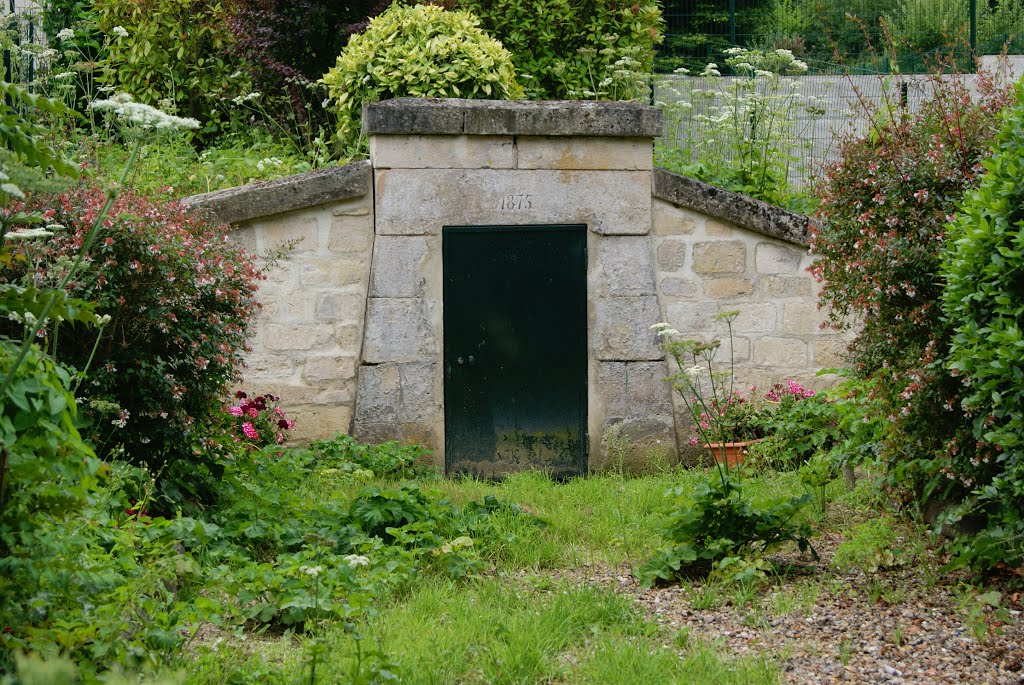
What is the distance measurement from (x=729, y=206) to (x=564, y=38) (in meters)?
3.39

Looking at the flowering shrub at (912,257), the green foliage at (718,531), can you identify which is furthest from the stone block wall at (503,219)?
the green foliage at (718,531)

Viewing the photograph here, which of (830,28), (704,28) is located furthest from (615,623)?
(830,28)

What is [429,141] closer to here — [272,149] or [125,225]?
[272,149]

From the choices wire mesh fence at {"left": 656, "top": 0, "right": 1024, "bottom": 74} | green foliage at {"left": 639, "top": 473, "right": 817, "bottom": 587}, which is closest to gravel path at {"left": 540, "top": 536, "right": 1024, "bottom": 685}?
green foliage at {"left": 639, "top": 473, "right": 817, "bottom": 587}

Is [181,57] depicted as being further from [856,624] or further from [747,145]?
[856,624]

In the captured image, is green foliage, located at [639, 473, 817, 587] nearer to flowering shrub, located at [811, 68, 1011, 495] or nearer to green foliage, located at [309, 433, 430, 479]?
flowering shrub, located at [811, 68, 1011, 495]

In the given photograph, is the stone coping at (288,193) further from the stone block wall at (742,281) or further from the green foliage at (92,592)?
the green foliage at (92,592)

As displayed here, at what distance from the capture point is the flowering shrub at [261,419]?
6.82 meters

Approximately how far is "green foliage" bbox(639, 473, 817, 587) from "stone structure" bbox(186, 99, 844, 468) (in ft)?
7.86

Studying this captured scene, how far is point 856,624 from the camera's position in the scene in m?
4.45

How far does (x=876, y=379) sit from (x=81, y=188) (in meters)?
3.87

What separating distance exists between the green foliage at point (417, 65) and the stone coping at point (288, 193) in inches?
23.1

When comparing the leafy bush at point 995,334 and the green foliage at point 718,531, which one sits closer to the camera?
the leafy bush at point 995,334

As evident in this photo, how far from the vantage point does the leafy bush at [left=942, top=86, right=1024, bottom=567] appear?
4.30 m
